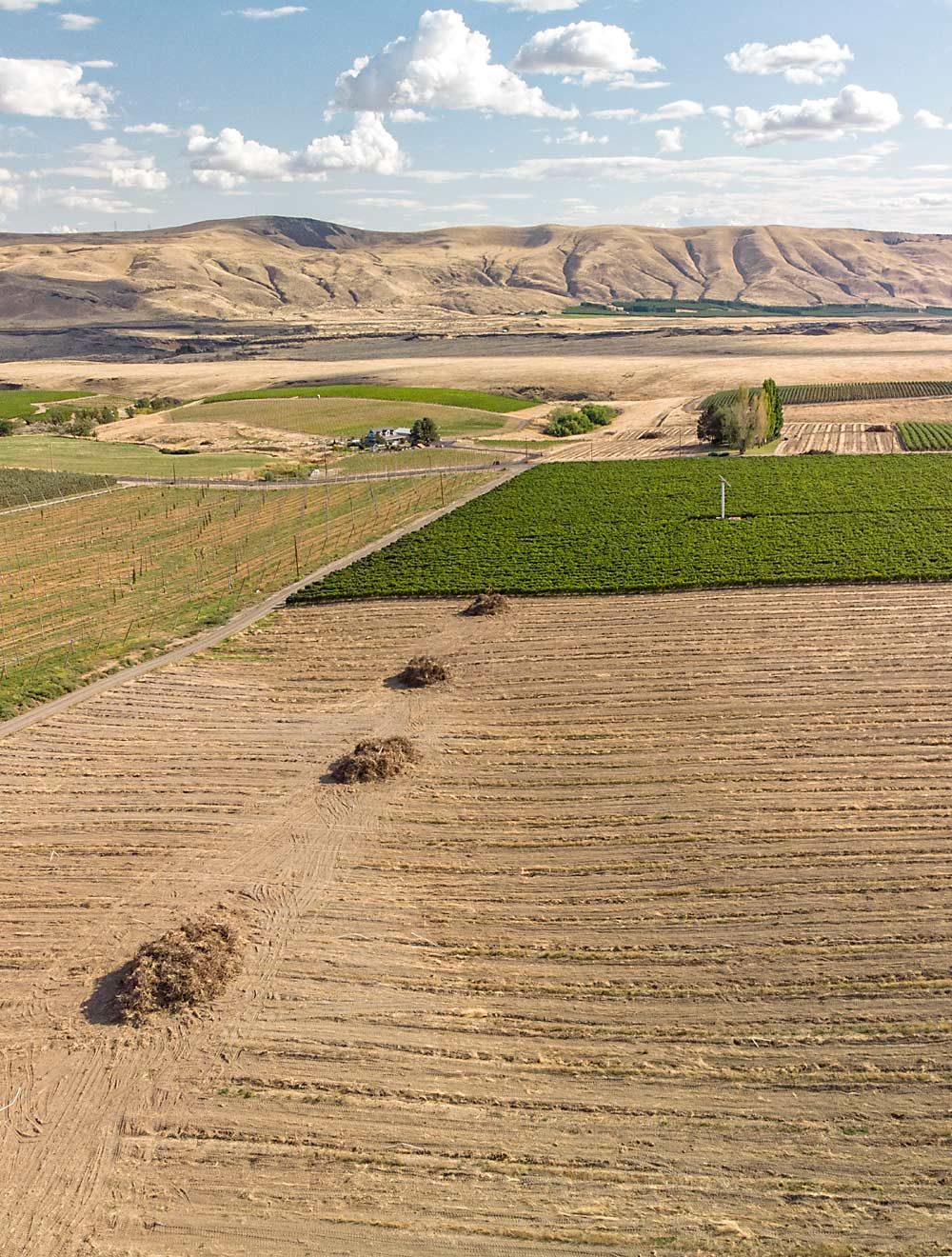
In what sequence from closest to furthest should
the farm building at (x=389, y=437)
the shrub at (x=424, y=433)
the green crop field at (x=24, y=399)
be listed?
the shrub at (x=424, y=433) < the farm building at (x=389, y=437) < the green crop field at (x=24, y=399)

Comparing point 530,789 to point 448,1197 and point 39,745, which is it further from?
point 39,745

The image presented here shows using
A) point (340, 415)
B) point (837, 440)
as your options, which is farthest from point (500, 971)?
point (340, 415)

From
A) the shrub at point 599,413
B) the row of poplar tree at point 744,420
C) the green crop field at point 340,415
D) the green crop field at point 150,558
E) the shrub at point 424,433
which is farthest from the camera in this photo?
the shrub at point 599,413

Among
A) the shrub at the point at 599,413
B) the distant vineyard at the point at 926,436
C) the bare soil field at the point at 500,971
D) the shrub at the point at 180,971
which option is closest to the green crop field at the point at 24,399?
the shrub at the point at 599,413

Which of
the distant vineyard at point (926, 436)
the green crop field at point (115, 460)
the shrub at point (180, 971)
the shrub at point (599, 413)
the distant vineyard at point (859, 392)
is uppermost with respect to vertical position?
the distant vineyard at point (859, 392)

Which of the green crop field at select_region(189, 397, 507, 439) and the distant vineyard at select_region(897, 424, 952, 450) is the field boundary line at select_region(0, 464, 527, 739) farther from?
the green crop field at select_region(189, 397, 507, 439)

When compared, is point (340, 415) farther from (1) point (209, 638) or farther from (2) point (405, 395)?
(1) point (209, 638)

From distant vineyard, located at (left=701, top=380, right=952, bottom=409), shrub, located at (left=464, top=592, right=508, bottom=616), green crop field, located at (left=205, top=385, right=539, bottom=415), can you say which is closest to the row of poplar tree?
distant vineyard, located at (left=701, top=380, right=952, bottom=409)

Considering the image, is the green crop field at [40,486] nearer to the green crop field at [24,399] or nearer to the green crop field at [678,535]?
the green crop field at [678,535]
